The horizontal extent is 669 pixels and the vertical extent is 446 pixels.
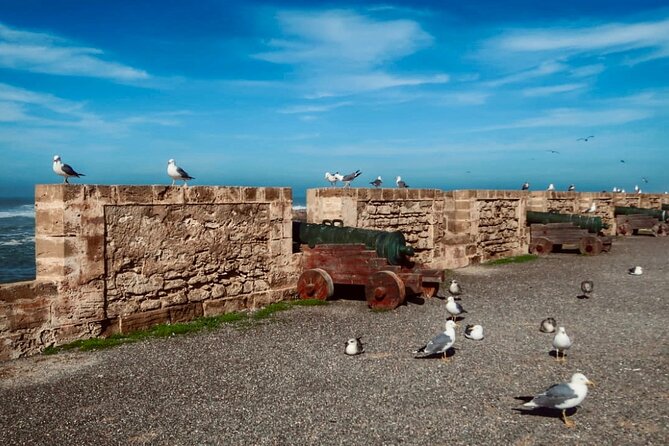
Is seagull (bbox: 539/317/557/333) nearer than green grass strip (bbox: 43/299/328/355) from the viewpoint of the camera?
No

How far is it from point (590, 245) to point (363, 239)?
974cm

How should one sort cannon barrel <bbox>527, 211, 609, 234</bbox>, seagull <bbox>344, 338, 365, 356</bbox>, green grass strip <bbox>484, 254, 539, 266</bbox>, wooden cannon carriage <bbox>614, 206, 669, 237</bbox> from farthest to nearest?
wooden cannon carriage <bbox>614, 206, 669, 237</bbox> → cannon barrel <bbox>527, 211, 609, 234</bbox> → green grass strip <bbox>484, 254, 539, 266</bbox> → seagull <bbox>344, 338, 365, 356</bbox>

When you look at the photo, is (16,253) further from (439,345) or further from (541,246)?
(439,345)

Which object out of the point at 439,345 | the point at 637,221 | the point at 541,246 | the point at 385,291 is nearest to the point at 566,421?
the point at 439,345

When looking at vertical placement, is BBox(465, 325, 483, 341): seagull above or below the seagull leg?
above

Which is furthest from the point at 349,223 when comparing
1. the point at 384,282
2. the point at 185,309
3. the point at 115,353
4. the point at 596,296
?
the point at 115,353

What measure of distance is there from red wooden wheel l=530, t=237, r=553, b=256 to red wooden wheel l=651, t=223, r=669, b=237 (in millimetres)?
9457

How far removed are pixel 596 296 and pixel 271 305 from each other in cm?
561

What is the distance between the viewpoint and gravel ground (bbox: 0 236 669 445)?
4.07 meters

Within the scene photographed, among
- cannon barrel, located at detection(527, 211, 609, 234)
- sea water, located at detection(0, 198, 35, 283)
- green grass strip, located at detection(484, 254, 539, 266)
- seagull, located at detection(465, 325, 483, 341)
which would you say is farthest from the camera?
cannon barrel, located at detection(527, 211, 609, 234)

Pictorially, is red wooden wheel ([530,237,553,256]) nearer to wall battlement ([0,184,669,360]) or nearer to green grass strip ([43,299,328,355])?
wall battlement ([0,184,669,360])

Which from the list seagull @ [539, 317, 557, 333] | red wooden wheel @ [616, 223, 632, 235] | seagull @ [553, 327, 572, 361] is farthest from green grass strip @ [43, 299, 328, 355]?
red wooden wheel @ [616, 223, 632, 235]

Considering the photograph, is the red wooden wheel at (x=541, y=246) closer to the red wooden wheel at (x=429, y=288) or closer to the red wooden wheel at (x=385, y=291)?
the red wooden wheel at (x=429, y=288)

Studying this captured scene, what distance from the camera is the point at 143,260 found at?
23.7 ft
